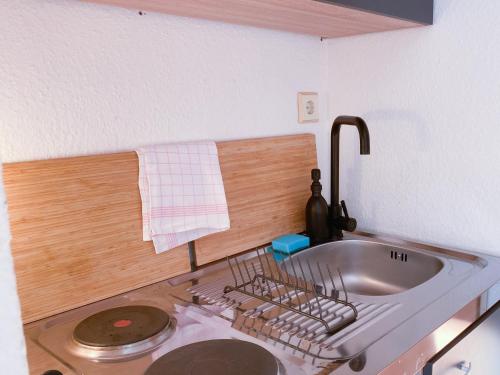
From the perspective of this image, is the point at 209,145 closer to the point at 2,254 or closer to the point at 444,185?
the point at 444,185

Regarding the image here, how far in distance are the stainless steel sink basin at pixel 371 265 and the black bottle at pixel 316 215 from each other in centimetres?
4

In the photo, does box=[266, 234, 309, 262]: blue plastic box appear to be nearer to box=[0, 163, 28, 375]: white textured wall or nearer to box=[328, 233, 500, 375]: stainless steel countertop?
box=[328, 233, 500, 375]: stainless steel countertop

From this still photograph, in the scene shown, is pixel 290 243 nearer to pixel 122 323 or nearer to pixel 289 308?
pixel 289 308

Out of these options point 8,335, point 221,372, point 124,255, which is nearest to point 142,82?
point 124,255


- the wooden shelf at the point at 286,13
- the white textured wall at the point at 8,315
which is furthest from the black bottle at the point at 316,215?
the white textured wall at the point at 8,315

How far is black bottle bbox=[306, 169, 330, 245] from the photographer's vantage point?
1.38 meters

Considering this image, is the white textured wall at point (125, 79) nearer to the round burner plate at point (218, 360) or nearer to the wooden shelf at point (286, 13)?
the wooden shelf at point (286, 13)

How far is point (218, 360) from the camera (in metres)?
0.78

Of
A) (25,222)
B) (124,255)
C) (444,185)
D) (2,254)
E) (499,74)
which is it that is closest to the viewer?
(2,254)

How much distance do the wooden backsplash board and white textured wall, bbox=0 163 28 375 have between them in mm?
557

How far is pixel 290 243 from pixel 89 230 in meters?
0.56

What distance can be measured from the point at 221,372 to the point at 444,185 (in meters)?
0.89

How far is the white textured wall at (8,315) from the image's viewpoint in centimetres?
38

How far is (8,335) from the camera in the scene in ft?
1.29
